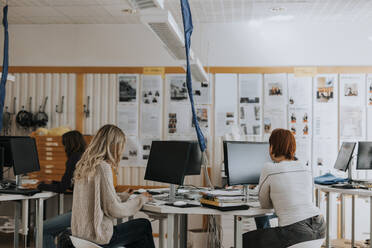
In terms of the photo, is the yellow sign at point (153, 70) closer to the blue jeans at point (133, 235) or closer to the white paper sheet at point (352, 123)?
the white paper sheet at point (352, 123)

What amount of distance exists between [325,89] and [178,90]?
2036 millimetres

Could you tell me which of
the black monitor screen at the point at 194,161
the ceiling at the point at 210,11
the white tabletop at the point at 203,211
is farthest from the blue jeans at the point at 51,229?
the ceiling at the point at 210,11

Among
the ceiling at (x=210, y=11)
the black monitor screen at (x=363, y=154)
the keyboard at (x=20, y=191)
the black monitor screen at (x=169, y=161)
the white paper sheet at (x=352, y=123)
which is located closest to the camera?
the black monitor screen at (x=169, y=161)

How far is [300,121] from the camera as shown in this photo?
5.66 m

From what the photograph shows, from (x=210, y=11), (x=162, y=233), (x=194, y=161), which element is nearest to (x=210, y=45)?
(x=210, y=11)

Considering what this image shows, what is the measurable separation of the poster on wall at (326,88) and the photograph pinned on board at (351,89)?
0.48 ft

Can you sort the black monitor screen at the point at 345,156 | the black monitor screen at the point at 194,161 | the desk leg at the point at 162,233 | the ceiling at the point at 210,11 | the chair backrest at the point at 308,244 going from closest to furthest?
the chair backrest at the point at 308,244 → the desk leg at the point at 162,233 → the black monitor screen at the point at 194,161 → the black monitor screen at the point at 345,156 → the ceiling at the point at 210,11

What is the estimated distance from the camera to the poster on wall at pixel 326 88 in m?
5.64

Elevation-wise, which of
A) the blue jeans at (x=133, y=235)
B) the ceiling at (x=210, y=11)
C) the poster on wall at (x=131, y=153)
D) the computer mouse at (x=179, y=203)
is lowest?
the blue jeans at (x=133, y=235)

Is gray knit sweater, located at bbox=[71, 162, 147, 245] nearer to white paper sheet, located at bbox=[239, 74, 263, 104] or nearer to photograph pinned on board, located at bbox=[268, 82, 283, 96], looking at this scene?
white paper sheet, located at bbox=[239, 74, 263, 104]

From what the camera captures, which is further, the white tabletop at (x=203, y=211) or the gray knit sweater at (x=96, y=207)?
the white tabletop at (x=203, y=211)

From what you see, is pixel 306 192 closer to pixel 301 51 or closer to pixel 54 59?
pixel 301 51

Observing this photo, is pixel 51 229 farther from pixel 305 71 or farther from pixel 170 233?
pixel 305 71

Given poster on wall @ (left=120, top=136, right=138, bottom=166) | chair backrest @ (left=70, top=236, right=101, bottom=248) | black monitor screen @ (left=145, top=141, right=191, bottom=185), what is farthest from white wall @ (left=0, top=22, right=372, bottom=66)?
chair backrest @ (left=70, top=236, right=101, bottom=248)
